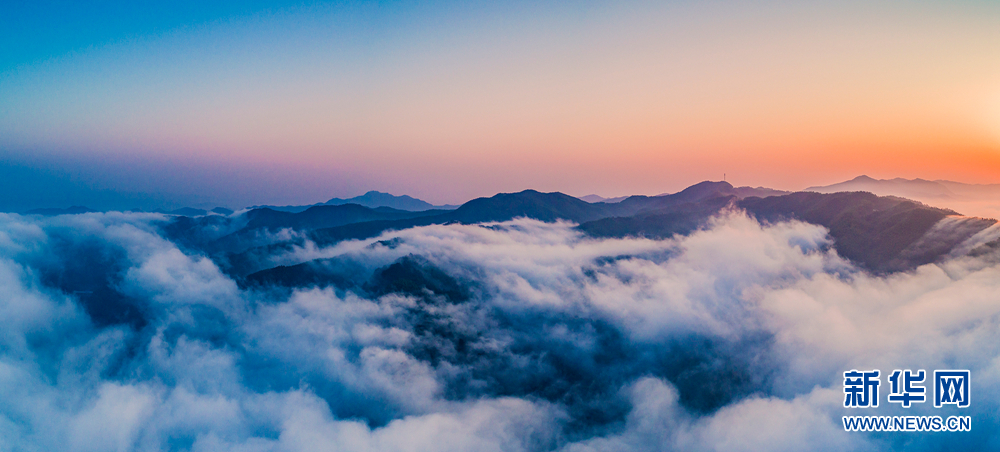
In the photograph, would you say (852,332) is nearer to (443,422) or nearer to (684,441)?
(684,441)

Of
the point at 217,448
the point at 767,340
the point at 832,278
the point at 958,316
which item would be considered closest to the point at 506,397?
the point at 217,448

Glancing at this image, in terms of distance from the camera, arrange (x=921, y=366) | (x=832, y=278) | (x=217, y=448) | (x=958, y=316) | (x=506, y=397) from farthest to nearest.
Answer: (x=832, y=278) < (x=506, y=397) < (x=217, y=448) < (x=958, y=316) < (x=921, y=366)

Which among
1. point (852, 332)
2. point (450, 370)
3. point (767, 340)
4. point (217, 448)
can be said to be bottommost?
point (217, 448)

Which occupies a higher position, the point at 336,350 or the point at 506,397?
the point at 336,350

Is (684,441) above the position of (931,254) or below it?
below

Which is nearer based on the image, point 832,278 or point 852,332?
point 852,332

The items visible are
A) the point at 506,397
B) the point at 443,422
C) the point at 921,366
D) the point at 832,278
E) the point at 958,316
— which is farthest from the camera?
the point at 832,278

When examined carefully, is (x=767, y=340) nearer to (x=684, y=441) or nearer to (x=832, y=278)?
(x=832, y=278)

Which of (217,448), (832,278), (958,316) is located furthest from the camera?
(832,278)

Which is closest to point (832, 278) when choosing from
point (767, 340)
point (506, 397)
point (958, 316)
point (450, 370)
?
point (767, 340)
